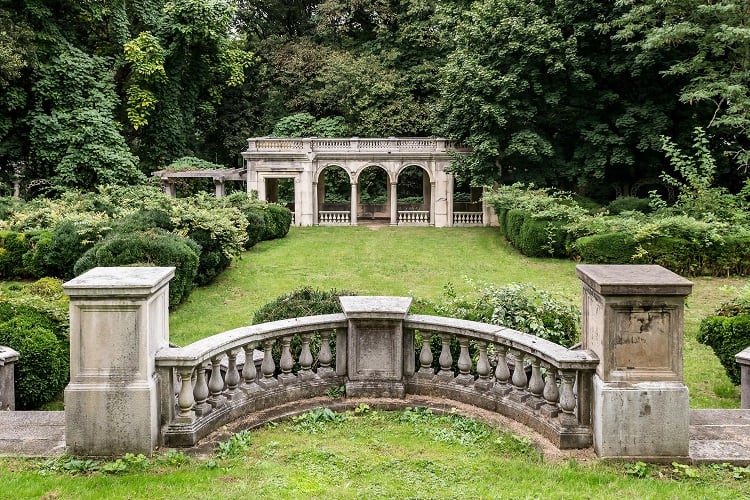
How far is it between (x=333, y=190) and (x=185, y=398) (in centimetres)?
3398

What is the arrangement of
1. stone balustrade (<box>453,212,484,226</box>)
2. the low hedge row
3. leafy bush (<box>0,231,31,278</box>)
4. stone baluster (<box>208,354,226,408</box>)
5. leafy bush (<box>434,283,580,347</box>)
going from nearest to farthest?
stone baluster (<box>208,354,226,408</box>) < leafy bush (<box>434,283,580,347</box>) < the low hedge row < leafy bush (<box>0,231,31,278</box>) < stone balustrade (<box>453,212,484,226</box>)

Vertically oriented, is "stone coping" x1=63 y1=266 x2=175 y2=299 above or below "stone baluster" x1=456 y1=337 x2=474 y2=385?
above

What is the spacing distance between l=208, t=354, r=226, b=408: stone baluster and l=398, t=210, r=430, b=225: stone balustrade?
2586 cm

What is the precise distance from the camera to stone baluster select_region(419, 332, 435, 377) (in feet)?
19.8

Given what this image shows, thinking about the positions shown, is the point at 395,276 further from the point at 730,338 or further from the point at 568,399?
the point at 568,399

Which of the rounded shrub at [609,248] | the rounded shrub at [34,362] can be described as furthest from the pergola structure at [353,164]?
the rounded shrub at [34,362]

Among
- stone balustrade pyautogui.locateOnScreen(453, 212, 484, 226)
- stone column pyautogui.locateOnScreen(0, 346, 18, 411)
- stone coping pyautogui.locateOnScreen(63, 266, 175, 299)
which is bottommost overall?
stone column pyautogui.locateOnScreen(0, 346, 18, 411)

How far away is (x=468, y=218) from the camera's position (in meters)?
31.0

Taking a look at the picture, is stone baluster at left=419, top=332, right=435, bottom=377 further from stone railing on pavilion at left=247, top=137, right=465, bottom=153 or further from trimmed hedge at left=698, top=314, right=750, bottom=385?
stone railing on pavilion at left=247, top=137, right=465, bottom=153

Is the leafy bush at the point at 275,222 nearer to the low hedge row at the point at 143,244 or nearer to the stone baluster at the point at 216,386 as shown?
the low hedge row at the point at 143,244

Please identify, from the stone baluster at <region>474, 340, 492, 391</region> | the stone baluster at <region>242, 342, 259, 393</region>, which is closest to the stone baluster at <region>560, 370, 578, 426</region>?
the stone baluster at <region>474, 340, 492, 391</region>

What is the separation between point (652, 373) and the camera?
4672 millimetres

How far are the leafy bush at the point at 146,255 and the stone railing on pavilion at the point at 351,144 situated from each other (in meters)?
18.2

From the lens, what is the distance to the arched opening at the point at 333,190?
115 ft
